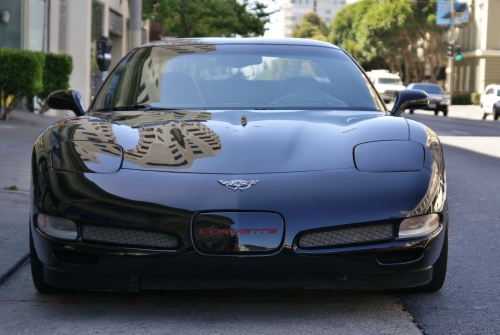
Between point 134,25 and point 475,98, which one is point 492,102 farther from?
point 134,25

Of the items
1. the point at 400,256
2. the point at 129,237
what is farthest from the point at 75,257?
the point at 400,256

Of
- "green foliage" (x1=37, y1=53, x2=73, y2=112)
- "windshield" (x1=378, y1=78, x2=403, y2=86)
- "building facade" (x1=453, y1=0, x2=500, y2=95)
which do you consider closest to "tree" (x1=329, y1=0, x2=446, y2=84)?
"building facade" (x1=453, y1=0, x2=500, y2=95)

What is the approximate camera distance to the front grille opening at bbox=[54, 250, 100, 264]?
3881 mm

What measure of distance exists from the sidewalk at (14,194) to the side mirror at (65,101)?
37.7 inches

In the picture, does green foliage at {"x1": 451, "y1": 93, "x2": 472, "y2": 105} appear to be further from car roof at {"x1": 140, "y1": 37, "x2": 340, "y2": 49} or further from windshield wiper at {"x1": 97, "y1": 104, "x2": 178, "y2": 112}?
windshield wiper at {"x1": 97, "y1": 104, "x2": 178, "y2": 112}

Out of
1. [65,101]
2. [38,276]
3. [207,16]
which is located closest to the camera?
[38,276]

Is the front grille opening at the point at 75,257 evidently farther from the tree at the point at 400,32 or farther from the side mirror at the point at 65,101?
the tree at the point at 400,32

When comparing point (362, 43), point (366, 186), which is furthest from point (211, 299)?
point (362, 43)


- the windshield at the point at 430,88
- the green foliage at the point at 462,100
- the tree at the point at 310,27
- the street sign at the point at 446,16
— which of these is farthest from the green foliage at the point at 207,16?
the tree at the point at 310,27

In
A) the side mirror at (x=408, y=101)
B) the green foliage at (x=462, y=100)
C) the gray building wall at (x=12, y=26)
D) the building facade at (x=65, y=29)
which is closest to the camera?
the side mirror at (x=408, y=101)

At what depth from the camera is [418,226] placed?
3.92 meters

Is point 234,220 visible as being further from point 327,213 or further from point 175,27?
point 175,27

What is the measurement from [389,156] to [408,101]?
1296mm

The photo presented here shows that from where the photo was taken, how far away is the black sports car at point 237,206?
3762mm
